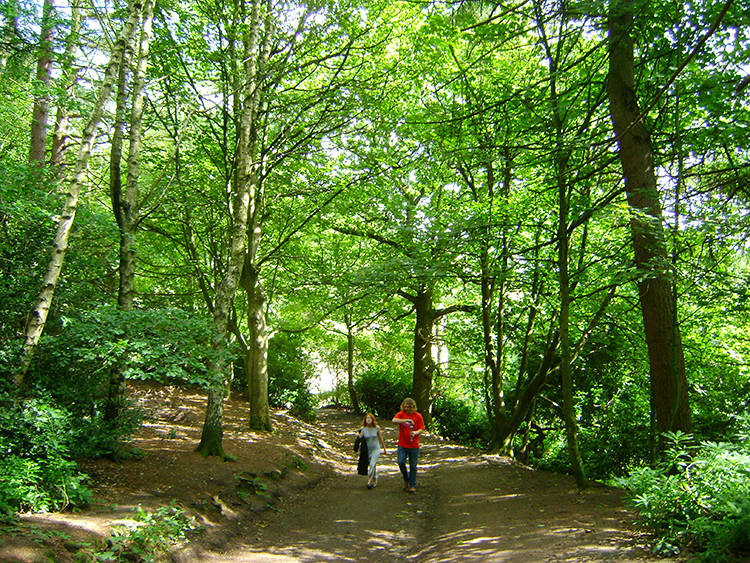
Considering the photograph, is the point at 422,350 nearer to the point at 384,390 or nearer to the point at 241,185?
the point at 384,390

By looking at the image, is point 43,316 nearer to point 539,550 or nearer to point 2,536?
point 2,536

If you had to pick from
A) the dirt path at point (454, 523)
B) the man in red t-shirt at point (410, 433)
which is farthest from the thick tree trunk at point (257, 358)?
the man in red t-shirt at point (410, 433)

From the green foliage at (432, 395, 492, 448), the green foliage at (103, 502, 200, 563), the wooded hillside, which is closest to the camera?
the green foliage at (103, 502, 200, 563)

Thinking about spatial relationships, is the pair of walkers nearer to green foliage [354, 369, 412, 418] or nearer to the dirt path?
the dirt path

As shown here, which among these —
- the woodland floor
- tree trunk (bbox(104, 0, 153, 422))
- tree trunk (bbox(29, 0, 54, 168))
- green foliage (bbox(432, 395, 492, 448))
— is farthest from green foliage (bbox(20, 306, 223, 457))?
green foliage (bbox(432, 395, 492, 448))

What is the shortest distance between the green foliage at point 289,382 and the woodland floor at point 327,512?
26.3ft

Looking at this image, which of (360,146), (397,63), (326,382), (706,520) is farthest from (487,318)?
(326,382)

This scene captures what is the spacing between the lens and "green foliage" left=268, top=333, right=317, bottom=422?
19984 mm

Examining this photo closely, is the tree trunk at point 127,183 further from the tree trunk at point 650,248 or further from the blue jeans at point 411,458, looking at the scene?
the tree trunk at point 650,248

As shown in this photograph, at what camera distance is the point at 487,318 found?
12422 millimetres

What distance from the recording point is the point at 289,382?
806 inches

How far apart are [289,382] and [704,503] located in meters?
17.4

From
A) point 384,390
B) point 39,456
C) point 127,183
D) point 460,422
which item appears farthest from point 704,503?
point 384,390

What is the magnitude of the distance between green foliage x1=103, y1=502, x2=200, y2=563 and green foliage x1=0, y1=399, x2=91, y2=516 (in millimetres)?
668
